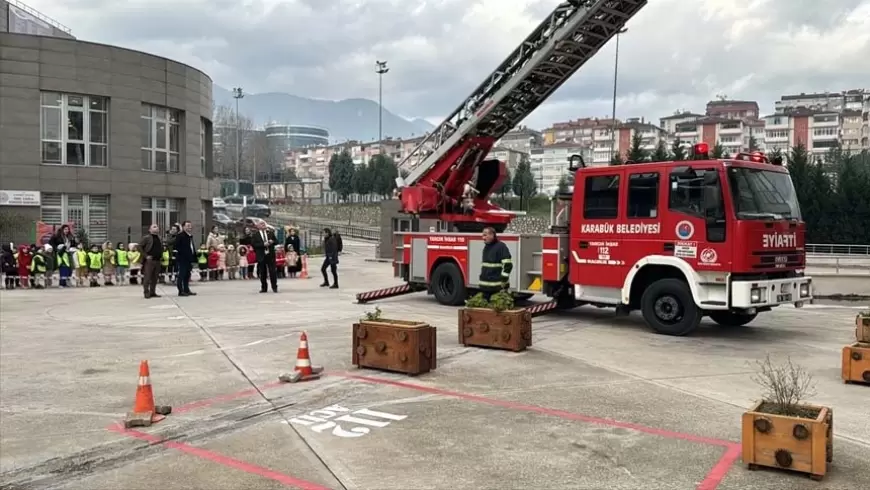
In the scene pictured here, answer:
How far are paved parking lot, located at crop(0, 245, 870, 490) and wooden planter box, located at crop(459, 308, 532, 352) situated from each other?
0.22 metres

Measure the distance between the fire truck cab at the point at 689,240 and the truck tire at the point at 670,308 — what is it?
16 millimetres

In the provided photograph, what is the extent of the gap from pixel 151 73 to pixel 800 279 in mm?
26527

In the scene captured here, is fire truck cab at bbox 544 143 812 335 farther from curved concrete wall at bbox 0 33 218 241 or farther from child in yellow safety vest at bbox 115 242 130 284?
curved concrete wall at bbox 0 33 218 241

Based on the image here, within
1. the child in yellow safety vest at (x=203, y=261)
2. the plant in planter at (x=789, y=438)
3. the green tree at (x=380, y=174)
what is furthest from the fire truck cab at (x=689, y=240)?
the green tree at (x=380, y=174)

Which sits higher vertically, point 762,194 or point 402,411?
point 762,194

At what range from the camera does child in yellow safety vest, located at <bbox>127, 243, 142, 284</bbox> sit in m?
21.0

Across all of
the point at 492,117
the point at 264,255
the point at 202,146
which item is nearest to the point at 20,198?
the point at 202,146

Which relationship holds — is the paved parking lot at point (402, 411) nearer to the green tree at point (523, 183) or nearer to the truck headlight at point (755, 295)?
the truck headlight at point (755, 295)

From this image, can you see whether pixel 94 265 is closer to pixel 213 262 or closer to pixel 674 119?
pixel 213 262

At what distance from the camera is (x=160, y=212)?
100.0 ft

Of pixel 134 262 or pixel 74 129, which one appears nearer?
pixel 134 262

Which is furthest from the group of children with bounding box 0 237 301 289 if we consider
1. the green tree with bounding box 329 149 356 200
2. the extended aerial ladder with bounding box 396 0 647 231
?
the green tree with bounding box 329 149 356 200

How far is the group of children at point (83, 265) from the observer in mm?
19844

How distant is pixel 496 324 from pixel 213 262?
50.4 ft
